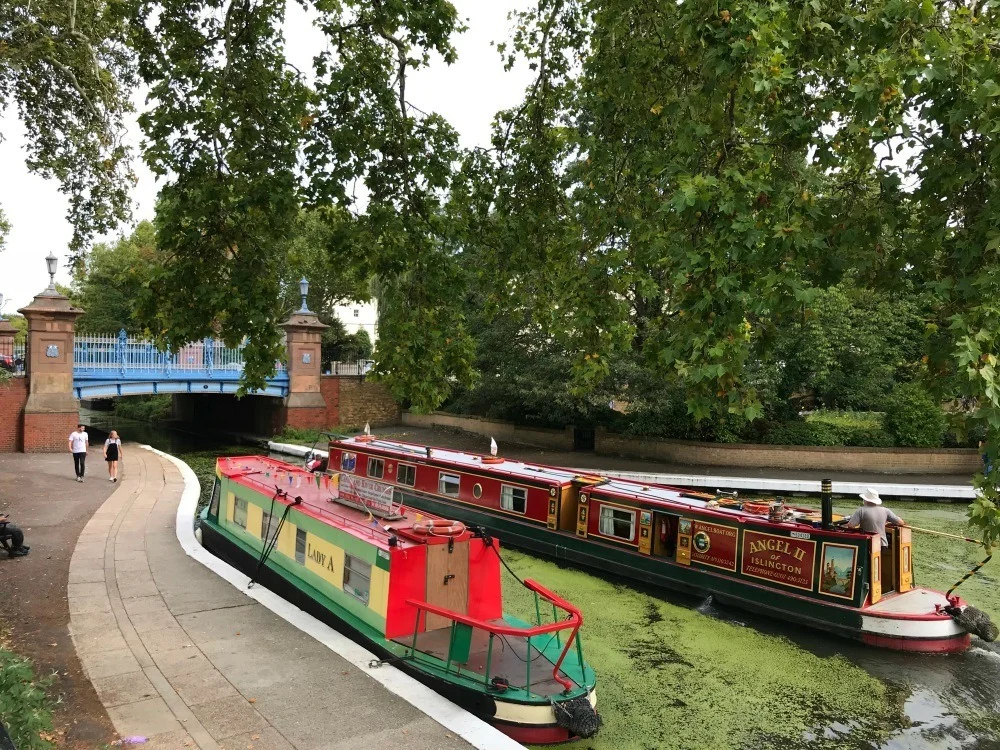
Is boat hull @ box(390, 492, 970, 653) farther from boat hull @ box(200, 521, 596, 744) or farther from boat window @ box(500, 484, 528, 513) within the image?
boat hull @ box(200, 521, 596, 744)

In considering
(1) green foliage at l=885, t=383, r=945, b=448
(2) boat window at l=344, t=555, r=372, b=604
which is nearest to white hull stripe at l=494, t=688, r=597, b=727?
(2) boat window at l=344, t=555, r=372, b=604

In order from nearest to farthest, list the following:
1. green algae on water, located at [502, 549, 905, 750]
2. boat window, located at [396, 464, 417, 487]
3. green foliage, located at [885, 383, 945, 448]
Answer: green algae on water, located at [502, 549, 905, 750]
boat window, located at [396, 464, 417, 487]
green foliage, located at [885, 383, 945, 448]

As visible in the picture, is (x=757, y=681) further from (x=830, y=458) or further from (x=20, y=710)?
(x=830, y=458)

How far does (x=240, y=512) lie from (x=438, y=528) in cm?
515

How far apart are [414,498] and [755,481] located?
1061 cm

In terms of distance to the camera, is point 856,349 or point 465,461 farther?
point 856,349

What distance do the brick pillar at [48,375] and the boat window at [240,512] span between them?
1444cm

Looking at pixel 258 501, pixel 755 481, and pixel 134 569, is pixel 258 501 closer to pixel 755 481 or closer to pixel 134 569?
pixel 134 569

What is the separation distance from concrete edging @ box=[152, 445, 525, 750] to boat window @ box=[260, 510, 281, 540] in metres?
0.67

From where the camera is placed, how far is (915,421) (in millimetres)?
22953

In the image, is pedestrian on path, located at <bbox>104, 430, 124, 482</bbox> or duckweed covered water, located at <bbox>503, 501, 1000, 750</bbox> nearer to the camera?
duckweed covered water, located at <bbox>503, 501, 1000, 750</bbox>

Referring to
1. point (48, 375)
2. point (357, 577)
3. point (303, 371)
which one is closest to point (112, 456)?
point (48, 375)

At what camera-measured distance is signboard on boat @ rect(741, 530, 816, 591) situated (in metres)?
10.5

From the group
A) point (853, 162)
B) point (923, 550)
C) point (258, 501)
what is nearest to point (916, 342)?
point (923, 550)
